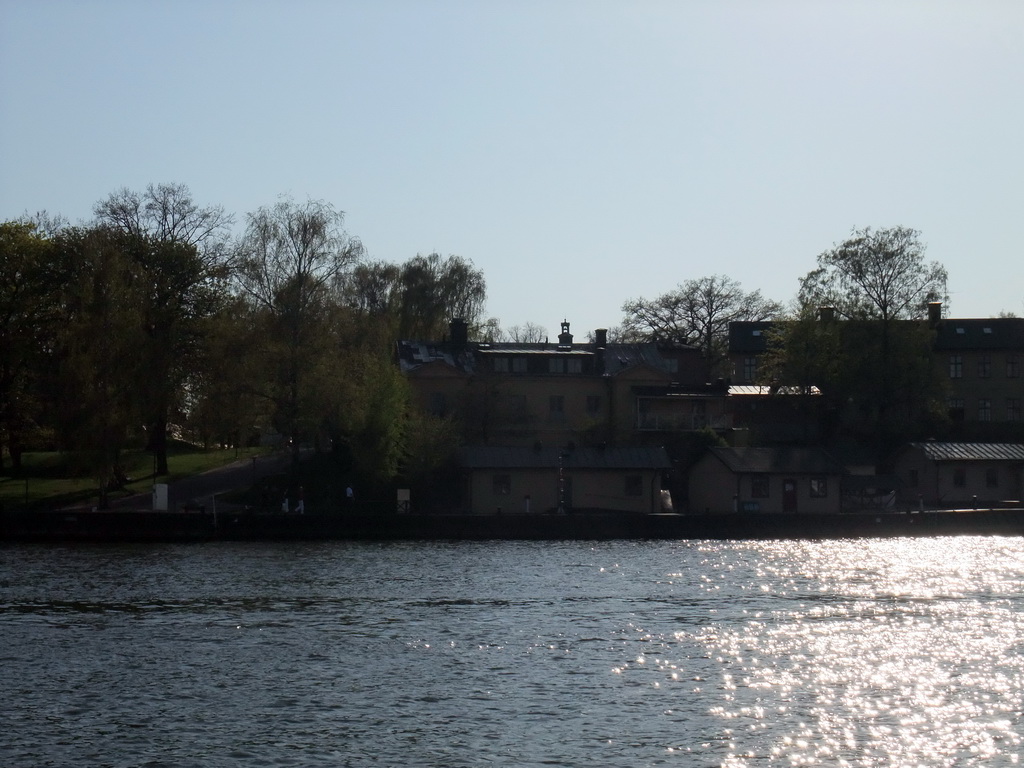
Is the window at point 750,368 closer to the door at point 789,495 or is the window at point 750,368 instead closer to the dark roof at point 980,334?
the dark roof at point 980,334

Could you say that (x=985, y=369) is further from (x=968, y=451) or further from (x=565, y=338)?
(x=565, y=338)

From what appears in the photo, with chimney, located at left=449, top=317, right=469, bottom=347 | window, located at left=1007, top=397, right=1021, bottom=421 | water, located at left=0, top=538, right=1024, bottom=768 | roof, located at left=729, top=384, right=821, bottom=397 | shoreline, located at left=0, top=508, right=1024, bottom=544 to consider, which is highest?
chimney, located at left=449, top=317, right=469, bottom=347

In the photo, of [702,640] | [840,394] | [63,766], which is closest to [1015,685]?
[702,640]

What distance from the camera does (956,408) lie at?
274ft

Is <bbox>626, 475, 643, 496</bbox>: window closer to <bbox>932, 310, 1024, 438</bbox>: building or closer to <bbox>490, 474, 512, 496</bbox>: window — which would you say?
<bbox>490, 474, 512, 496</bbox>: window

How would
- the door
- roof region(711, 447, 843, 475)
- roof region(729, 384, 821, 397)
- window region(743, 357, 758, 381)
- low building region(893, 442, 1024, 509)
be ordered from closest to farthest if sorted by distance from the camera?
1. roof region(711, 447, 843, 475)
2. the door
3. low building region(893, 442, 1024, 509)
4. roof region(729, 384, 821, 397)
5. window region(743, 357, 758, 381)

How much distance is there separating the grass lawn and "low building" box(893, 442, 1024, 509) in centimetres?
3740

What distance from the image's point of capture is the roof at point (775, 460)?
62.8 m

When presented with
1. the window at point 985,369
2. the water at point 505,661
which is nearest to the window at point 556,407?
the water at point 505,661

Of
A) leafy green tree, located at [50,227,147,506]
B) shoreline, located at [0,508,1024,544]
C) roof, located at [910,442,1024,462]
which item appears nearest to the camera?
shoreline, located at [0,508,1024,544]

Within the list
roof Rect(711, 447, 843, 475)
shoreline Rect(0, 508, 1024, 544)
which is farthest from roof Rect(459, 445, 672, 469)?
roof Rect(711, 447, 843, 475)

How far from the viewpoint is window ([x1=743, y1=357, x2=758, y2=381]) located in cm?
9088

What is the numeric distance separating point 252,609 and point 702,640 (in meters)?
13.3

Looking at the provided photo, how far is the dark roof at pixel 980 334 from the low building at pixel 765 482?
24.4 m
